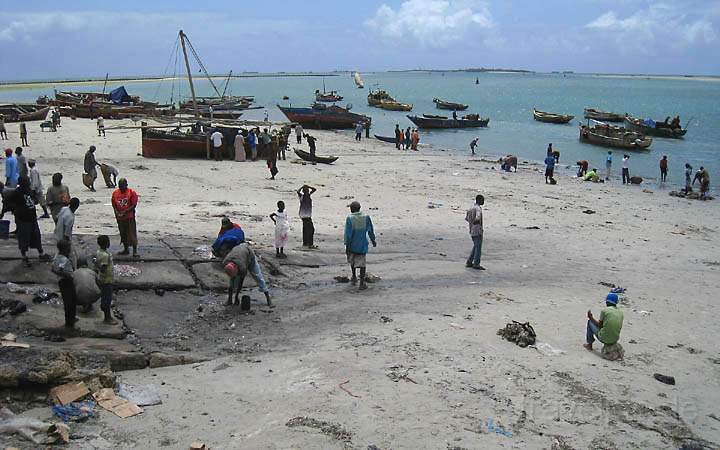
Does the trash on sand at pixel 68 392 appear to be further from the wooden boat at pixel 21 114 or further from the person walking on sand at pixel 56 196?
the wooden boat at pixel 21 114

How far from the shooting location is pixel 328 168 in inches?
1010

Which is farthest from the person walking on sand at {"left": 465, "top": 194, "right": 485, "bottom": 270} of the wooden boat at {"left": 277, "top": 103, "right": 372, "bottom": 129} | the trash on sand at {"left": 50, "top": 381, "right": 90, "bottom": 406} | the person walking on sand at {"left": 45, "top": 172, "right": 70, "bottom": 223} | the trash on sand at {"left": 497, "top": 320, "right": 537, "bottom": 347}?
the wooden boat at {"left": 277, "top": 103, "right": 372, "bottom": 129}

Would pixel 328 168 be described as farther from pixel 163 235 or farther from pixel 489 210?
pixel 163 235

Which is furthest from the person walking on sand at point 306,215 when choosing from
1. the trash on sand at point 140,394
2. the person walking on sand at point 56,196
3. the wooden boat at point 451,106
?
the wooden boat at point 451,106

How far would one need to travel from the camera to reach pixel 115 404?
5992 mm

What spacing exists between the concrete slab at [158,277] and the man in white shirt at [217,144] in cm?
1598

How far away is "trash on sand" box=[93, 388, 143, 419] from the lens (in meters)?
5.88

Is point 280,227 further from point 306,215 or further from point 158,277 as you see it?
point 158,277

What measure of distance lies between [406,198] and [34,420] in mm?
15164

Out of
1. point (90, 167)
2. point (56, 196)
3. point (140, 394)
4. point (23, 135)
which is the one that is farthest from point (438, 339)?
point (23, 135)

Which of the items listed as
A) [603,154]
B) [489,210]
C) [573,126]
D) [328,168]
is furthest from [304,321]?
[573,126]

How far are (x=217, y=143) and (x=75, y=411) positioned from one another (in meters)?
20.3

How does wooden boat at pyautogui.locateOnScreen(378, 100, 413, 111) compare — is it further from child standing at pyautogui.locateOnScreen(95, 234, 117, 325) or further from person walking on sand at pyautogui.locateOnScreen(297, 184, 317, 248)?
child standing at pyautogui.locateOnScreen(95, 234, 117, 325)

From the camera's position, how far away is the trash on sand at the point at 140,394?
241 inches
